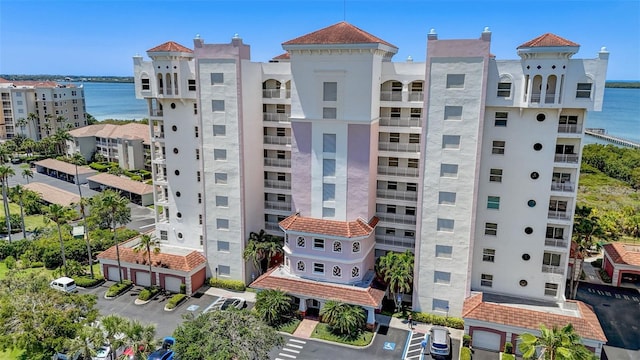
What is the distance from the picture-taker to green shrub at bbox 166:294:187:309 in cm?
4328

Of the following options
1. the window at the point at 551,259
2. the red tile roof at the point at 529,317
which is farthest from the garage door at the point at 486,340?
the window at the point at 551,259

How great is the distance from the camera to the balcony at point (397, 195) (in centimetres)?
4369

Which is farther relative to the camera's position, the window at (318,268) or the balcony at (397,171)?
the balcony at (397,171)

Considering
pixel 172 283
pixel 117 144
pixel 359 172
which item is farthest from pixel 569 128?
pixel 117 144

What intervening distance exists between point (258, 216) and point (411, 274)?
675 inches

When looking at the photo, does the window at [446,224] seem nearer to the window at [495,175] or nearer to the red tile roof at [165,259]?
the window at [495,175]

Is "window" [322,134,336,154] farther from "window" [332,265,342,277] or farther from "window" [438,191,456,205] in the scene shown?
"window" [332,265,342,277]

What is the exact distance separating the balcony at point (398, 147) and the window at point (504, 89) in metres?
8.74

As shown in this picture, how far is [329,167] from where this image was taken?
140 ft

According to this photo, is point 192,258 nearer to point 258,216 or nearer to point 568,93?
point 258,216

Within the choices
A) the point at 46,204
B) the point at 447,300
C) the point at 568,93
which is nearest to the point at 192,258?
the point at 447,300

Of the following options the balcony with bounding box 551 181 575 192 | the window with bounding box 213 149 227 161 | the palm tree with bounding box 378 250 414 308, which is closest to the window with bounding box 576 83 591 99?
the balcony with bounding box 551 181 575 192

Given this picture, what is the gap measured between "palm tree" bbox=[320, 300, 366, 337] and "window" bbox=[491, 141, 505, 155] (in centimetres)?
1786

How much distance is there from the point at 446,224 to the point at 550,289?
418 inches
